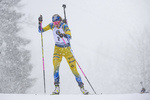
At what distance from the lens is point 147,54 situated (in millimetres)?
19312

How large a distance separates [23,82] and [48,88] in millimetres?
21613

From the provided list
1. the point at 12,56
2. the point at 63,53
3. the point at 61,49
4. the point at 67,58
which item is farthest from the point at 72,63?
the point at 12,56

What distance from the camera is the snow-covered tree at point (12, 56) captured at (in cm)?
1002

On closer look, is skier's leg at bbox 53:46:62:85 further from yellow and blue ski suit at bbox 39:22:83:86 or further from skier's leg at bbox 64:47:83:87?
skier's leg at bbox 64:47:83:87

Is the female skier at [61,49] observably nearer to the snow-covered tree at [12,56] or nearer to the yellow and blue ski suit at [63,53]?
the yellow and blue ski suit at [63,53]

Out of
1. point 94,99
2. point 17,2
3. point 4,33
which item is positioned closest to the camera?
point 94,99

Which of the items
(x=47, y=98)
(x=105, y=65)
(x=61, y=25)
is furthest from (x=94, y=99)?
(x=105, y=65)

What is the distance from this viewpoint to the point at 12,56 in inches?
403

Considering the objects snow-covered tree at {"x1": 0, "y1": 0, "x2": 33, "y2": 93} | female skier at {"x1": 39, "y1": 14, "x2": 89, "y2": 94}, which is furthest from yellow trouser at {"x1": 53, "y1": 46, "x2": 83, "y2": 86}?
snow-covered tree at {"x1": 0, "y1": 0, "x2": 33, "y2": 93}

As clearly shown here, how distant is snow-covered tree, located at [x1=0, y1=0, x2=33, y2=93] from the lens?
10.0 m

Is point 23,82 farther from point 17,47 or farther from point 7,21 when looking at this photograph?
point 7,21

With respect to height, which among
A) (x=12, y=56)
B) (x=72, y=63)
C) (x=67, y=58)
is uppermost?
(x=67, y=58)

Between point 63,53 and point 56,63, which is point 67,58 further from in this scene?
point 56,63

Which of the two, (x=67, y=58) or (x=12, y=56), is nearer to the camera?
(x=67, y=58)
